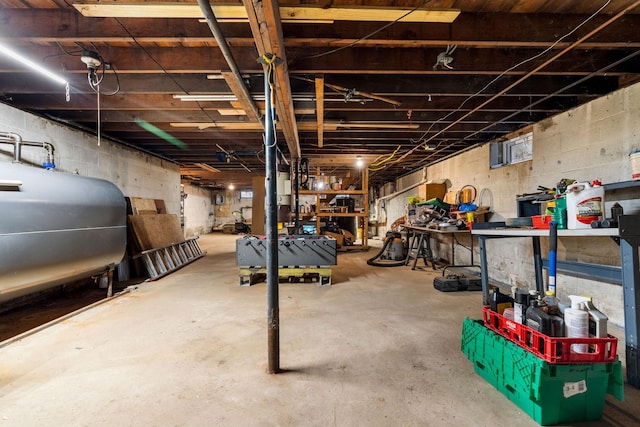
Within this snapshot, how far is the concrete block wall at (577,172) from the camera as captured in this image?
264cm

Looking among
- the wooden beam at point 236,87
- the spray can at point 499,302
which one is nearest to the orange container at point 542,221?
the spray can at point 499,302

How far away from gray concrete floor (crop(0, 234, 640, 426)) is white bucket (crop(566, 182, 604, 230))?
104 centimetres

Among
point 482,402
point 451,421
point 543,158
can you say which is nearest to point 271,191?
point 451,421

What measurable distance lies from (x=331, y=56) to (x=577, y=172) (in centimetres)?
312

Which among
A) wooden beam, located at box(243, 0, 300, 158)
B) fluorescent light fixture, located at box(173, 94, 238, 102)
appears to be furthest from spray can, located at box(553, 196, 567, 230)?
fluorescent light fixture, located at box(173, 94, 238, 102)

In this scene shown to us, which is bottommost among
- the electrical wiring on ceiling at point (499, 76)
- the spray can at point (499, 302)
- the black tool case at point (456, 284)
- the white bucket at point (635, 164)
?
the black tool case at point (456, 284)

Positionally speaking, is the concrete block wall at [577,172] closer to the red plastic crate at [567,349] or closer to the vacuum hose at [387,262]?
the vacuum hose at [387,262]

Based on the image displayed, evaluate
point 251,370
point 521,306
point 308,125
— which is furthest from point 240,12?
point 521,306

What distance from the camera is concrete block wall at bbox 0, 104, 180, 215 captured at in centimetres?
325

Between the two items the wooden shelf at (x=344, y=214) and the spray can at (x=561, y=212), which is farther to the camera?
the wooden shelf at (x=344, y=214)

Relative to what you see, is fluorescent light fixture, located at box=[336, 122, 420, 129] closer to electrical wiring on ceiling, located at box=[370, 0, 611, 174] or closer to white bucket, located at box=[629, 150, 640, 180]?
electrical wiring on ceiling, located at box=[370, 0, 611, 174]

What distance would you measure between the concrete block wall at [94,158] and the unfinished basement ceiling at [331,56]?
0.21 metres

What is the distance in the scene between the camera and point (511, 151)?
430cm

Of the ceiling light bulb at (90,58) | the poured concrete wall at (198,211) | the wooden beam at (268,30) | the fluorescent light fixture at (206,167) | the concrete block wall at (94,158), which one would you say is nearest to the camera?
the wooden beam at (268,30)
